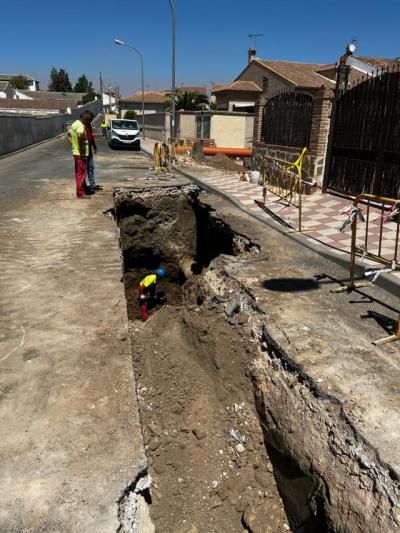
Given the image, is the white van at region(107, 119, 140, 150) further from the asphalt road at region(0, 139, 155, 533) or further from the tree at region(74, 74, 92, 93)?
the tree at region(74, 74, 92, 93)

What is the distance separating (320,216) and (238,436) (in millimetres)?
5523

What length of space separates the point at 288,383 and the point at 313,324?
2.69ft

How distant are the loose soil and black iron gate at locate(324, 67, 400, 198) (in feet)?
16.8

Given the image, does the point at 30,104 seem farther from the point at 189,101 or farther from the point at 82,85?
the point at 82,85

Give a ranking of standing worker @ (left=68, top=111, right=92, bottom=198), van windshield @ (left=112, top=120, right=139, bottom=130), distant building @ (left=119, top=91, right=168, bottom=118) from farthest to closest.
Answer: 1. distant building @ (left=119, top=91, right=168, bottom=118)
2. van windshield @ (left=112, top=120, right=139, bottom=130)
3. standing worker @ (left=68, top=111, right=92, bottom=198)

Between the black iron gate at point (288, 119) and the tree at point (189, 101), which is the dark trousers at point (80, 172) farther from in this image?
the tree at point (189, 101)

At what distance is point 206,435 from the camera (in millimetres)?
3771


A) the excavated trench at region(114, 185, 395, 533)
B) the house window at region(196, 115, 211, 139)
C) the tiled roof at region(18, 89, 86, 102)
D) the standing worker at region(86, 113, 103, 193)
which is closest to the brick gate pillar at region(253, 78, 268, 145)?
the standing worker at region(86, 113, 103, 193)

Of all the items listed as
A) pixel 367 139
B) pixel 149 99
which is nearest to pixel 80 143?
pixel 367 139

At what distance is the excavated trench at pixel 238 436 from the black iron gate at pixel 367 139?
4.41m

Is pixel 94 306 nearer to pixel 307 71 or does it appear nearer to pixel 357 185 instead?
pixel 357 185

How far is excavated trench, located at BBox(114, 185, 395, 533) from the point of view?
2.74 metres

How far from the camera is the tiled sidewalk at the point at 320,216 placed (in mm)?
6406

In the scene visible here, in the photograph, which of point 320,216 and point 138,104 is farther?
point 138,104
